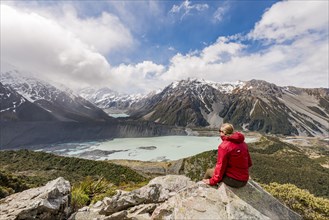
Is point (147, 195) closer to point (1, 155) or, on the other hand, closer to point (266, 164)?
point (1, 155)

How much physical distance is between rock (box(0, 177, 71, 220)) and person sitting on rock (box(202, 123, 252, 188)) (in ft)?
23.5

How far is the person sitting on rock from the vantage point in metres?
7.39

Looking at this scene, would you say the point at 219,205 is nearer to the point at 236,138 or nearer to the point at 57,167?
the point at 236,138

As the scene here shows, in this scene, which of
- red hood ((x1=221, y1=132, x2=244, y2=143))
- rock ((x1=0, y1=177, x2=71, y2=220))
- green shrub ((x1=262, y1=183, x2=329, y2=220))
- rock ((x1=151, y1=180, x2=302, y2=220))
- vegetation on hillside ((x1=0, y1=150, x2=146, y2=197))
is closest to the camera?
rock ((x1=151, y1=180, x2=302, y2=220))

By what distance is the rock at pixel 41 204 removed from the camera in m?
9.75

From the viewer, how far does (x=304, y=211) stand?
49.6 feet

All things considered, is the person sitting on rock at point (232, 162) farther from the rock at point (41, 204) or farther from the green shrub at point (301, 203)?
the green shrub at point (301, 203)

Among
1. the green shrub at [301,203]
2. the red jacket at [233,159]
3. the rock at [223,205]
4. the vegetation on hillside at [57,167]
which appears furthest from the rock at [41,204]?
the vegetation on hillside at [57,167]

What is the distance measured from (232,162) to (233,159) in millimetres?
102

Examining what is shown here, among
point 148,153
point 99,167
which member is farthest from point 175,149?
point 99,167

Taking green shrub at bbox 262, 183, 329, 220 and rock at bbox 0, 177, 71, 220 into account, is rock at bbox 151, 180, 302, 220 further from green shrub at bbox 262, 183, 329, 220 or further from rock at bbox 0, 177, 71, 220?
green shrub at bbox 262, 183, 329, 220

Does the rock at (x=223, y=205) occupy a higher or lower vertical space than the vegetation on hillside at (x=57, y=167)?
higher

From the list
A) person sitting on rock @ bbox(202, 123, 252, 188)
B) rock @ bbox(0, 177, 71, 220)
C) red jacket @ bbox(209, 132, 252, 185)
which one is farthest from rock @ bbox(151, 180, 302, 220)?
rock @ bbox(0, 177, 71, 220)

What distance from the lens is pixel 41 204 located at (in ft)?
32.8
